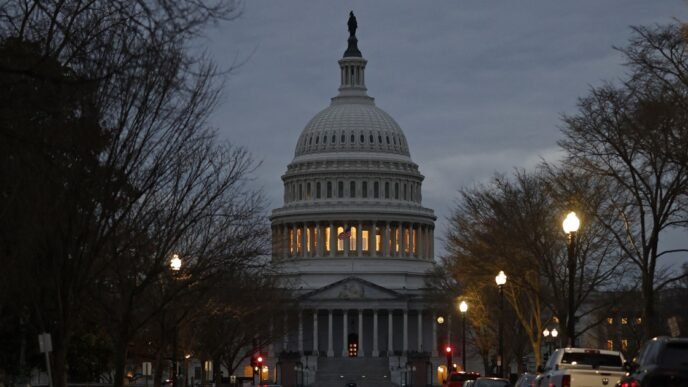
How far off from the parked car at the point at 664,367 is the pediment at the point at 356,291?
16512cm

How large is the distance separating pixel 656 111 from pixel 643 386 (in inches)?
751

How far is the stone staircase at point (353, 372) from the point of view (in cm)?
Result: 16462

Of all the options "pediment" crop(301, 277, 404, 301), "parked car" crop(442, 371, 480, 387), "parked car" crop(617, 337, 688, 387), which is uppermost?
"pediment" crop(301, 277, 404, 301)

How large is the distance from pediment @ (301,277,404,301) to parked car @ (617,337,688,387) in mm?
165116

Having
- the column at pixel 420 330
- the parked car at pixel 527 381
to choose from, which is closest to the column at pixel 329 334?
the column at pixel 420 330

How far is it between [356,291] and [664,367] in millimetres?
167409

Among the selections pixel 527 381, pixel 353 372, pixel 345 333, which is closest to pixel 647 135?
pixel 527 381

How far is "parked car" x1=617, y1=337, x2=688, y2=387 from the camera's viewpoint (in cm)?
2655

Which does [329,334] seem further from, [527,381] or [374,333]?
[527,381]

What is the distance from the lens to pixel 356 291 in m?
194

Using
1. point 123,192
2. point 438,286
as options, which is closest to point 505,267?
point 123,192

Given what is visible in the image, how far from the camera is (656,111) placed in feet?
147

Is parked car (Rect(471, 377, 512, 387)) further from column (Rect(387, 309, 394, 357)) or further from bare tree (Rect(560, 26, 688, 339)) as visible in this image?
column (Rect(387, 309, 394, 357))

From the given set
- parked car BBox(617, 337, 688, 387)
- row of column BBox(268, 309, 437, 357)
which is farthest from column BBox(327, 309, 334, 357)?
parked car BBox(617, 337, 688, 387)
